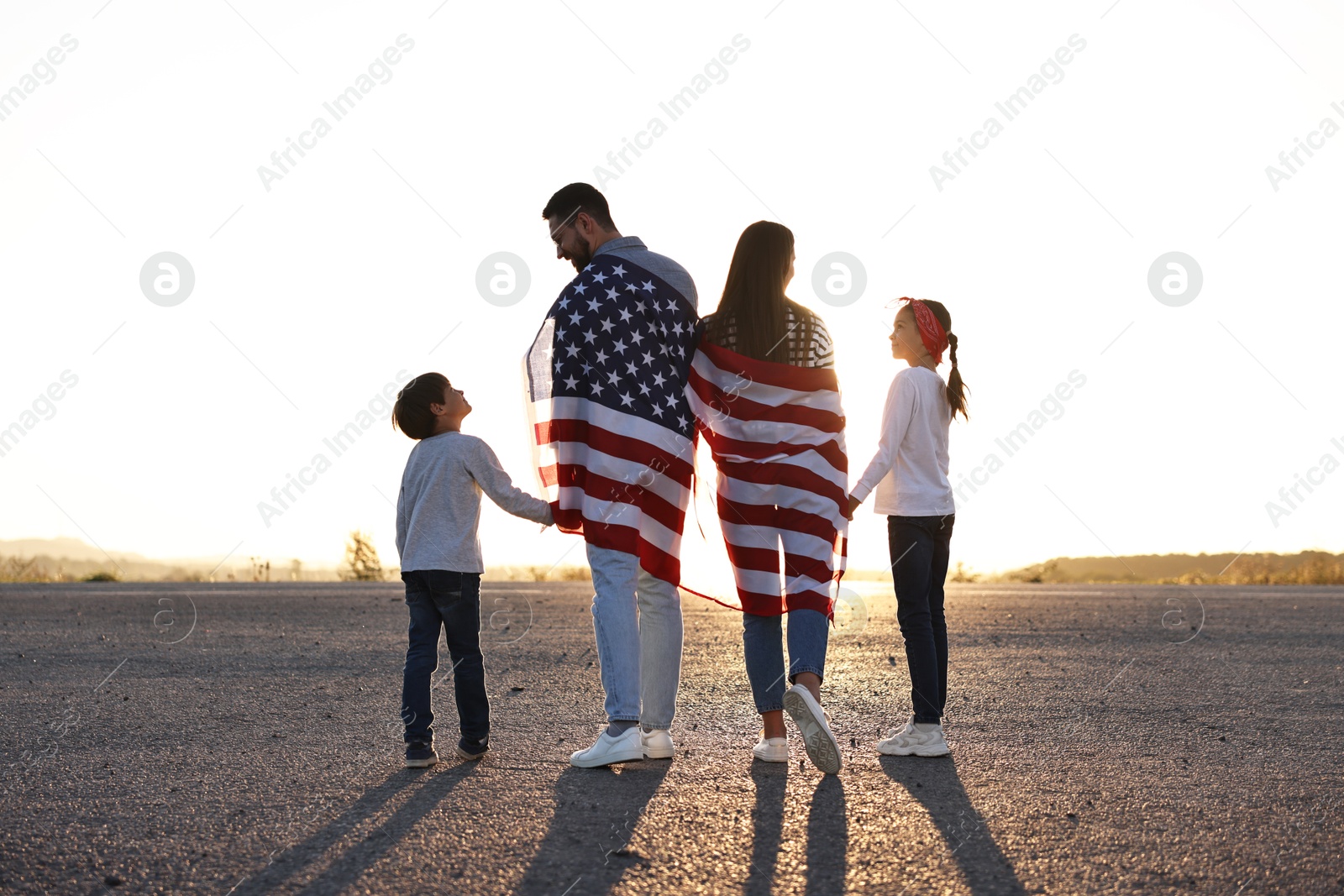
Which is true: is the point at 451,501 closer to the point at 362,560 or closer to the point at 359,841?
the point at 359,841

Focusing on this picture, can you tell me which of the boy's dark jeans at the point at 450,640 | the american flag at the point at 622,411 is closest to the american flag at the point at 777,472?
the american flag at the point at 622,411

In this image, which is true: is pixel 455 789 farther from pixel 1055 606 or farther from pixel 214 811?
pixel 1055 606

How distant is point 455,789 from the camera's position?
4.11 meters

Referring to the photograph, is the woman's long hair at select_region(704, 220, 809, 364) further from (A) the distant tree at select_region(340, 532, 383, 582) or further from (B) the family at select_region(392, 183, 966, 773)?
(A) the distant tree at select_region(340, 532, 383, 582)

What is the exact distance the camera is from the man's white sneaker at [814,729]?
427 centimetres

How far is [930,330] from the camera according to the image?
5.24 m

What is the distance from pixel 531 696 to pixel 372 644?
297 centimetres

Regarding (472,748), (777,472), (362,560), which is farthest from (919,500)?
(362,560)

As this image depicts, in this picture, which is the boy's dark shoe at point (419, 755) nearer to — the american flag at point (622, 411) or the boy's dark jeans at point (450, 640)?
the boy's dark jeans at point (450, 640)

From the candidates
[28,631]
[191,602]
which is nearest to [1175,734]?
[28,631]

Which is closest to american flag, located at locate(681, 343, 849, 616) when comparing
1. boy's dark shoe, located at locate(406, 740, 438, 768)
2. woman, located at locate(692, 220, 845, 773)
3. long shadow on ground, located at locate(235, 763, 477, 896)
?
woman, located at locate(692, 220, 845, 773)

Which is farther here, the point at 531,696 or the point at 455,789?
the point at 531,696

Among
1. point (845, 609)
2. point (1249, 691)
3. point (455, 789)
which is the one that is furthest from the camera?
point (845, 609)

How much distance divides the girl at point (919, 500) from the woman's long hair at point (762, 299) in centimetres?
62
